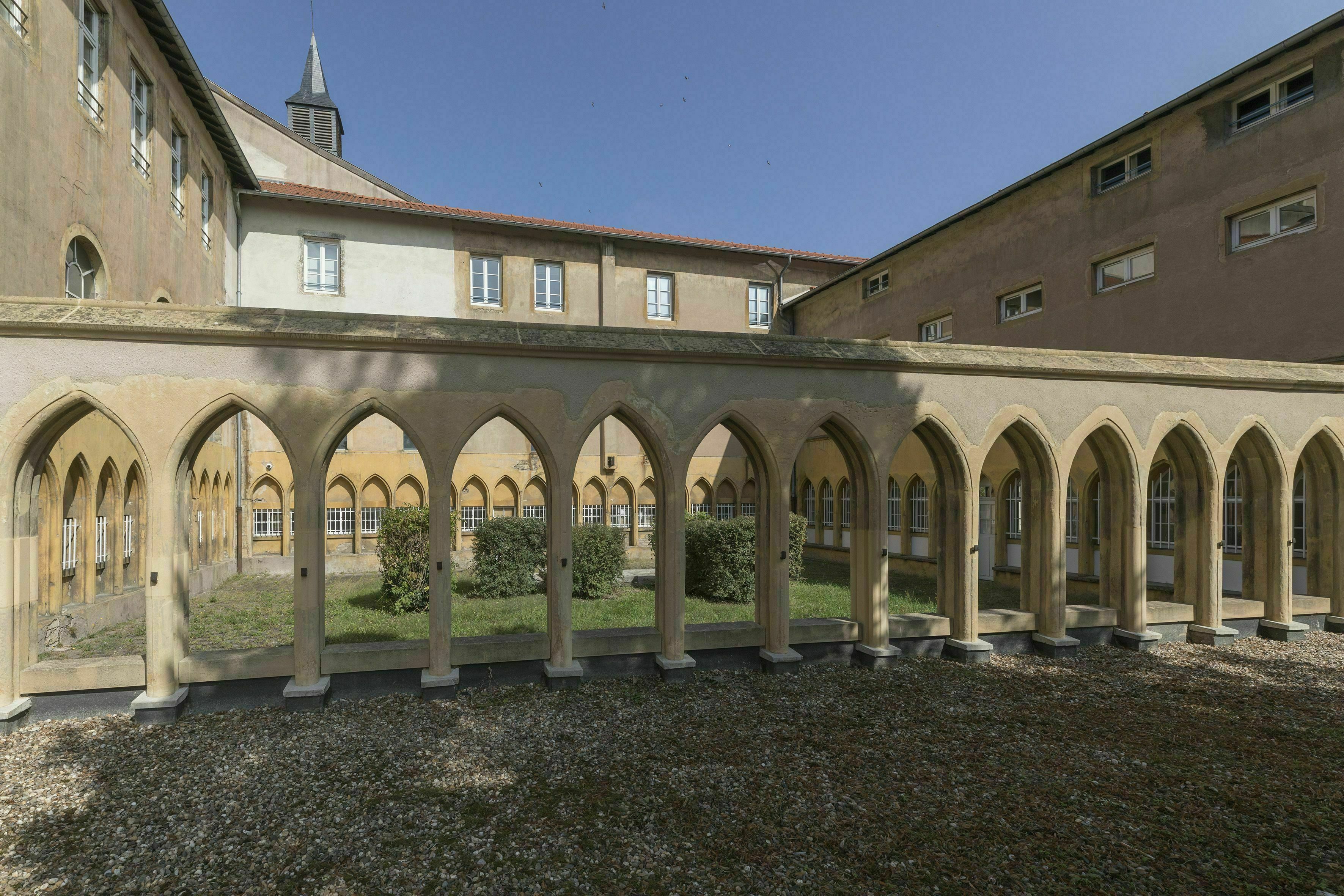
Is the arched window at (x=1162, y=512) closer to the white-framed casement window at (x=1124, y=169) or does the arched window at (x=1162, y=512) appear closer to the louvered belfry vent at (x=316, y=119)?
the white-framed casement window at (x=1124, y=169)

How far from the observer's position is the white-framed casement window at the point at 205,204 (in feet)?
47.5

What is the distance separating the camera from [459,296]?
19500 millimetres

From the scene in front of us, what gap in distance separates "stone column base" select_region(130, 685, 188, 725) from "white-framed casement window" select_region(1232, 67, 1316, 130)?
53.8ft

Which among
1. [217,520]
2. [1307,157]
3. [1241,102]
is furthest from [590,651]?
[1241,102]

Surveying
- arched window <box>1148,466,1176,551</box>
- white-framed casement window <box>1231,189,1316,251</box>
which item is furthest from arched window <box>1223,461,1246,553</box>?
white-framed casement window <box>1231,189,1316,251</box>

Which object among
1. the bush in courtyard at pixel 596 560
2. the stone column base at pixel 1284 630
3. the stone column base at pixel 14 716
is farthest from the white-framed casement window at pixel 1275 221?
the stone column base at pixel 14 716

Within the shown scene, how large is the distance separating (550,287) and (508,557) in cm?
1020

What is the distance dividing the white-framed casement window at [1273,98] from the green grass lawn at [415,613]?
28.6ft

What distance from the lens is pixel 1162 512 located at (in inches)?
509

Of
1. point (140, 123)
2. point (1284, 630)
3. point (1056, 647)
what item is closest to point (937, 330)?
point (1284, 630)

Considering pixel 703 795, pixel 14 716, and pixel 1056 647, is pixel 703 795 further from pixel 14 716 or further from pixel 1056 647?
pixel 14 716

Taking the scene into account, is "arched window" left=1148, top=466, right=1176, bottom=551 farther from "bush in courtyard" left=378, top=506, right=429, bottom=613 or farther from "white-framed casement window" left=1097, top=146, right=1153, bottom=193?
"bush in courtyard" left=378, top=506, right=429, bottom=613

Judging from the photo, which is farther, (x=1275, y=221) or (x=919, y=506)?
(x=919, y=506)

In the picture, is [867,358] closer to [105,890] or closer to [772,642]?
[772,642]
